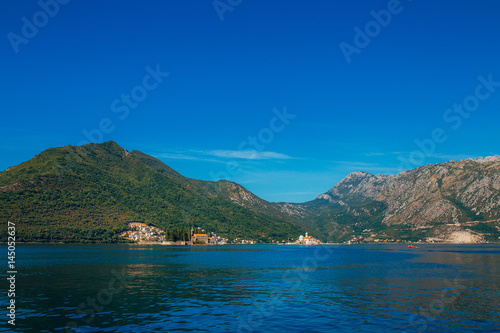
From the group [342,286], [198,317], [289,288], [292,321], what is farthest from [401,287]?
[198,317]

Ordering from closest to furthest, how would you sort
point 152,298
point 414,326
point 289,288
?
point 414,326, point 152,298, point 289,288

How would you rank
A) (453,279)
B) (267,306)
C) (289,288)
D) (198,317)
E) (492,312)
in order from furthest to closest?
(453,279), (289,288), (267,306), (492,312), (198,317)

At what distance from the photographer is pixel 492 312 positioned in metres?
46.1

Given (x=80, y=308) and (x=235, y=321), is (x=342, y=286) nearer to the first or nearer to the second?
(x=235, y=321)

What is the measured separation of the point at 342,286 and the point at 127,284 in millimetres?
38225

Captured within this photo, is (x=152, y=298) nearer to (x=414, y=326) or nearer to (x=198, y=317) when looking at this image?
(x=198, y=317)

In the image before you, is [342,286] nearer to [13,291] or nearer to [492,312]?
[492,312]

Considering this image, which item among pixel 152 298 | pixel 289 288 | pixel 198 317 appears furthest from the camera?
pixel 289 288

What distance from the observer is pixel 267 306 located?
49750 mm

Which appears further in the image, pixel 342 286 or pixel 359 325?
pixel 342 286

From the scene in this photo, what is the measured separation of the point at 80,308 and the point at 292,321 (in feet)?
81.6

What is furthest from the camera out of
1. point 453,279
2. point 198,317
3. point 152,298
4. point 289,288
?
point 453,279

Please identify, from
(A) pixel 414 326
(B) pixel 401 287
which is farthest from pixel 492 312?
(B) pixel 401 287

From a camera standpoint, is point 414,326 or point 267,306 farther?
point 267,306
